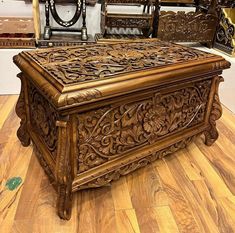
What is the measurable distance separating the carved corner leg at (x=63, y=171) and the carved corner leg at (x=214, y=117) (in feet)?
2.69

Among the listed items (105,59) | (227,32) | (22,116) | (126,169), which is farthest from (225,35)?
(22,116)

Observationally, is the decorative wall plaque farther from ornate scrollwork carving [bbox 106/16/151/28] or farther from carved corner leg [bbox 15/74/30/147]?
carved corner leg [bbox 15/74/30/147]

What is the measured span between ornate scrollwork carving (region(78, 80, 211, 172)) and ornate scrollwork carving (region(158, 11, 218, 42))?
Result: 0.90m

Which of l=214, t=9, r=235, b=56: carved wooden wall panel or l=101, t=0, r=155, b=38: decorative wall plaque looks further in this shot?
l=214, t=9, r=235, b=56: carved wooden wall panel

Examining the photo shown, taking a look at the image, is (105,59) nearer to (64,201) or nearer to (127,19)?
(64,201)

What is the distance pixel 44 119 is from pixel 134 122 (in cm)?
36

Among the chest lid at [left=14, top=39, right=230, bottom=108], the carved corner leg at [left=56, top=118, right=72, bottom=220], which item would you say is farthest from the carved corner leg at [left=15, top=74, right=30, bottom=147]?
the carved corner leg at [left=56, top=118, right=72, bottom=220]

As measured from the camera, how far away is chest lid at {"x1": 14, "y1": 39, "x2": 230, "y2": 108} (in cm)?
82

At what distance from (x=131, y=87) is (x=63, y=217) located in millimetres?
538

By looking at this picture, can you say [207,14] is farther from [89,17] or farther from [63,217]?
[63,217]

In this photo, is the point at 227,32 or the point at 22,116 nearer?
the point at 22,116

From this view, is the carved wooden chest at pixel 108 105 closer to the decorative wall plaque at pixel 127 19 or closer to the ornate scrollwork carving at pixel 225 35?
the decorative wall plaque at pixel 127 19

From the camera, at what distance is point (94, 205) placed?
3.42 ft

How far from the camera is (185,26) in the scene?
6.67ft
